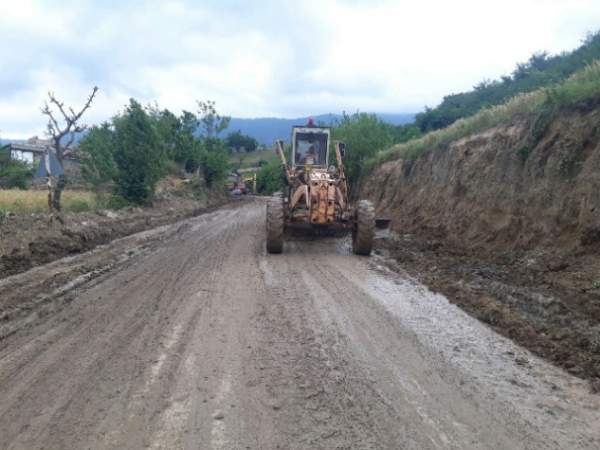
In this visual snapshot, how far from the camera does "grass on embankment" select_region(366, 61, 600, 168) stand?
9633 mm

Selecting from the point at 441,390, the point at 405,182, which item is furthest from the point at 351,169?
the point at 441,390

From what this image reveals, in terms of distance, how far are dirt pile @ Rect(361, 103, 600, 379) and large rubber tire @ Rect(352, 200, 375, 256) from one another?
0.74 m

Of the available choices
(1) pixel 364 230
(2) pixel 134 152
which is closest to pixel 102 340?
(1) pixel 364 230

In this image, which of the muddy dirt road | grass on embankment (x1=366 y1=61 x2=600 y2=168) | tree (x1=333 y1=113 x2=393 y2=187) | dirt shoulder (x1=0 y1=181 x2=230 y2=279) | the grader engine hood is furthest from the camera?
tree (x1=333 y1=113 x2=393 y2=187)

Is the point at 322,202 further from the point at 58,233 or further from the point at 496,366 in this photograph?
the point at 496,366

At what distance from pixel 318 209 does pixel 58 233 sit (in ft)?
21.5

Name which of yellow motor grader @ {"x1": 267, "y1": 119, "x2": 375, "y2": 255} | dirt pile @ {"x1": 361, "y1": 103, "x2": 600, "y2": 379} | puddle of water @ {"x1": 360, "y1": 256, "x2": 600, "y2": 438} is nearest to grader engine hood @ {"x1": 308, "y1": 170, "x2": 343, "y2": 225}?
yellow motor grader @ {"x1": 267, "y1": 119, "x2": 375, "y2": 255}

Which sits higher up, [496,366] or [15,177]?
[15,177]

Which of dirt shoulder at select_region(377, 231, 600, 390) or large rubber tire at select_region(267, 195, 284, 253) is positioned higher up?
large rubber tire at select_region(267, 195, 284, 253)

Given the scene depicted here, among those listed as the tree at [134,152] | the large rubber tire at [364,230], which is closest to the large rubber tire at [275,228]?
the large rubber tire at [364,230]

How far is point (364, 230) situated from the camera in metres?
11.3

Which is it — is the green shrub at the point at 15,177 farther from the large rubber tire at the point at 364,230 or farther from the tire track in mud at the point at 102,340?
the tire track in mud at the point at 102,340

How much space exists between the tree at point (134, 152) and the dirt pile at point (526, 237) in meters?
13.5

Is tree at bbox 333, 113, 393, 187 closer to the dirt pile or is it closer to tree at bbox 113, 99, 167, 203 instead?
tree at bbox 113, 99, 167, 203
